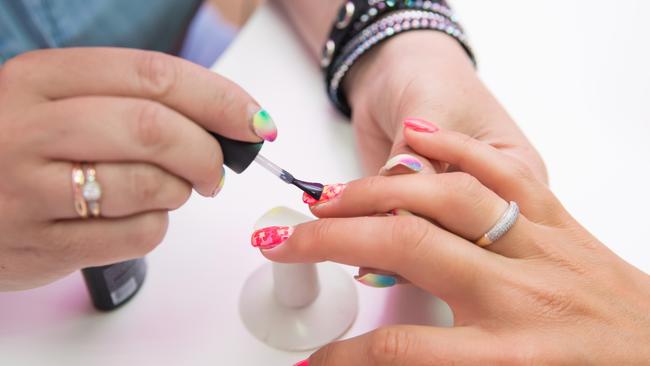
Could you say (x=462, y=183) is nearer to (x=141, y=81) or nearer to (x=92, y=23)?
(x=141, y=81)

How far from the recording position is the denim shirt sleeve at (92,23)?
78cm

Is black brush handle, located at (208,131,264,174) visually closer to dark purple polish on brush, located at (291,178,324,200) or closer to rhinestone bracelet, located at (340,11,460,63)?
dark purple polish on brush, located at (291,178,324,200)

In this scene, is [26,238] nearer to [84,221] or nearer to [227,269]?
[84,221]

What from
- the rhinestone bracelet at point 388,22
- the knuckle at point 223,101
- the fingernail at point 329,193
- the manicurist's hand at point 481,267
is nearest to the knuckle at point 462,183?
the manicurist's hand at point 481,267

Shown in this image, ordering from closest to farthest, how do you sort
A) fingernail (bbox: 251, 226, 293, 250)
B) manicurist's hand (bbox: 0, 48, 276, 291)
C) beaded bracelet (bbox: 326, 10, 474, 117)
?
manicurist's hand (bbox: 0, 48, 276, 291) → fingernail (bbox: 251, 226, 293, 250) → beaded bracelet (bbox: 326, 10, 474, 117)

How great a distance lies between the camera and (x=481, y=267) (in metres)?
0.51

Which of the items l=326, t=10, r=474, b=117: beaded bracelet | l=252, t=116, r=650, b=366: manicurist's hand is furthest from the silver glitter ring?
l=326, t=10, r=474, b=117: beaded bracelet

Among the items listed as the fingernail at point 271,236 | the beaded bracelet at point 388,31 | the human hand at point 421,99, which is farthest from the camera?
the beaded bracelet at point 388,31

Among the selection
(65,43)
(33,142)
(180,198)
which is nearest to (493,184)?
(180,198)

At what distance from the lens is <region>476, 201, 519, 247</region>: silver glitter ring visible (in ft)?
1.74

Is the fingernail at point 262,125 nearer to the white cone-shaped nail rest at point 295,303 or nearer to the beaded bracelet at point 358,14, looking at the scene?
the white cone-shaped nail rest at point 295,303

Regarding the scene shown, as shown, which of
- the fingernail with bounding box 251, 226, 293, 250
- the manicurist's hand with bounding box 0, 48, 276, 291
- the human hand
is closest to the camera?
the manicurist's hand with bounding box 0, 48, 276, 291

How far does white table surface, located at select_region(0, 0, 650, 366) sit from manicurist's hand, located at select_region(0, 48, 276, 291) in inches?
5.7

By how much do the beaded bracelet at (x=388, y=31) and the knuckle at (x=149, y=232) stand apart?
0.38m
